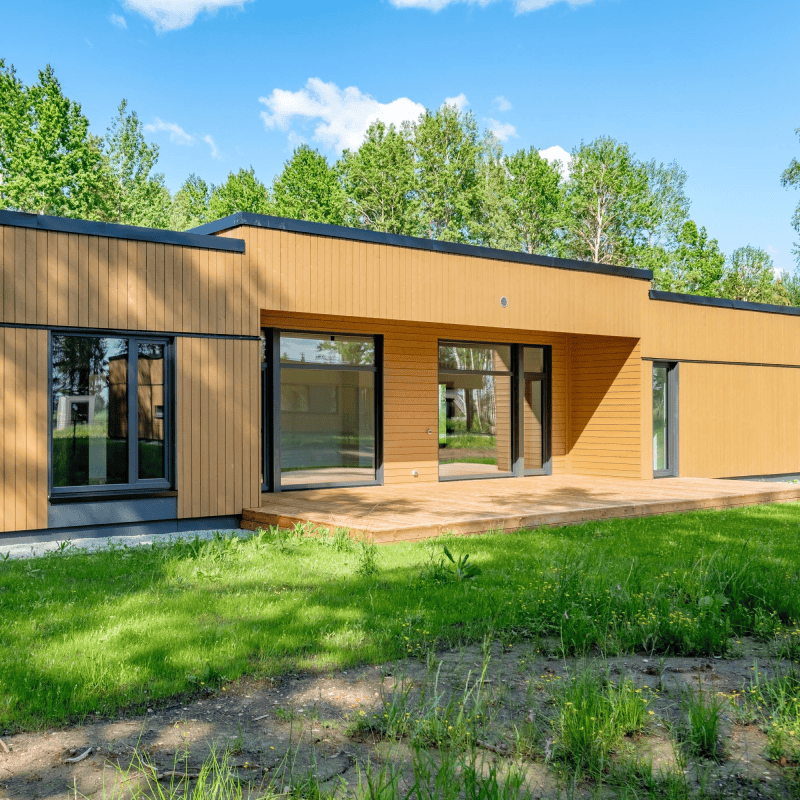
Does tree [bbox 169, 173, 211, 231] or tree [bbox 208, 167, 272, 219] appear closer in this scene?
tree [bbox 169, 173, 211, 231]

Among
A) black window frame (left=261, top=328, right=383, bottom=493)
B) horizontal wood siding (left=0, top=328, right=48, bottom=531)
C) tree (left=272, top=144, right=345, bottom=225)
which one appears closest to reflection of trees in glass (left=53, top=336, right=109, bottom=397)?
horizontal wood siding (left=0, top=328, right=48, bottom=531)

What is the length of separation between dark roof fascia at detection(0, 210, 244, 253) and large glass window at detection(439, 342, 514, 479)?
4.75m

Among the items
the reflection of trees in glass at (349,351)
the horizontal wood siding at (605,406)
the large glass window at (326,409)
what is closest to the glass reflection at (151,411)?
the large glass window at (326,409)

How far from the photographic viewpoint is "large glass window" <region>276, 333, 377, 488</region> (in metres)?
11.0

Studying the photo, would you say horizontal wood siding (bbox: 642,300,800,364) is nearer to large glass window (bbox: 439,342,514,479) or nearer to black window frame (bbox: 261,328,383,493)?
large glass window (bbox: 439,342,514,479)

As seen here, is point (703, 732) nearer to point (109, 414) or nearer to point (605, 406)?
point (109, 414)

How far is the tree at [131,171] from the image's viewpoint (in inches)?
1297

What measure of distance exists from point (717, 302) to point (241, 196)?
87.0ft

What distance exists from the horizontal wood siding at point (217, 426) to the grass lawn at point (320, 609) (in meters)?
1.81

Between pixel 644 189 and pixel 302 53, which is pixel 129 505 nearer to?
pixel 644 189

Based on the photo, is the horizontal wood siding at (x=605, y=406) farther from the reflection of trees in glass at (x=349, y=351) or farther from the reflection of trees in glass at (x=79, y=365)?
the reflection of trees in glass at (x=79, y=365)

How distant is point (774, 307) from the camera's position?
15.1 metres

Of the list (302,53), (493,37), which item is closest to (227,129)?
(302,53)

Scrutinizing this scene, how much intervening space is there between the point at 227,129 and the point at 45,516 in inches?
1620
